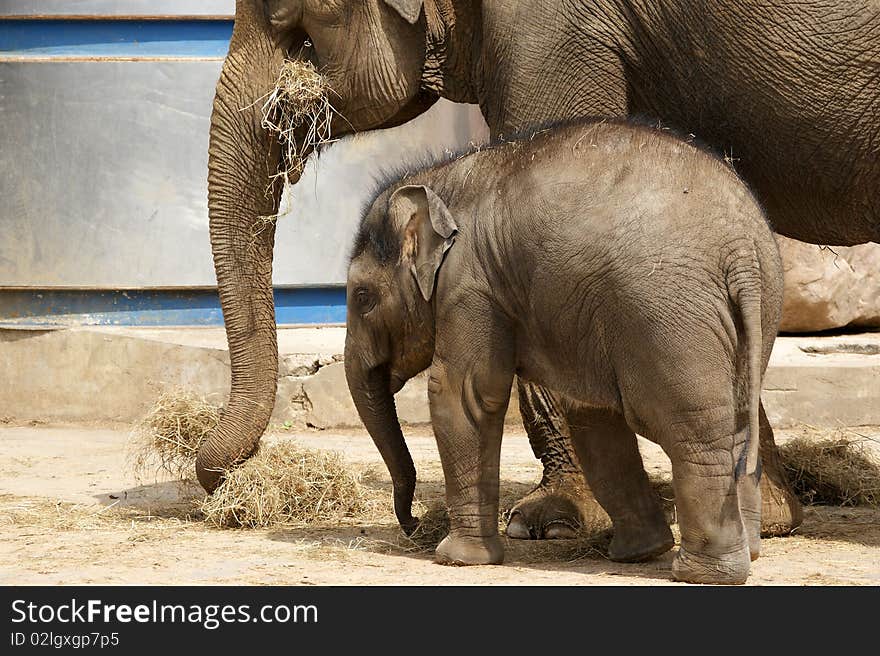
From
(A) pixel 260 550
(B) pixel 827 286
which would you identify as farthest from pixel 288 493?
(B) pixel 827 286

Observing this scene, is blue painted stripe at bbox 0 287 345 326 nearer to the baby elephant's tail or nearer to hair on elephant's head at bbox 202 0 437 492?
hair on elephant's head at bbox 202 0 437 492

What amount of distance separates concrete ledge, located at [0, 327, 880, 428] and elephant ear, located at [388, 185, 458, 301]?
373 cm

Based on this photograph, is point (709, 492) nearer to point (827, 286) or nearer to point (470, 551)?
point (470, 551)

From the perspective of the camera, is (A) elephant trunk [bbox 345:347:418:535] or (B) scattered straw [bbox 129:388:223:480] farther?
(B) scattered straw [bbox 129:388:223:480]

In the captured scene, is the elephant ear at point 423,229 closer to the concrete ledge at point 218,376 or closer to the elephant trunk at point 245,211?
the elephant trunk at point 245,211

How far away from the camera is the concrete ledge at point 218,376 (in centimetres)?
862

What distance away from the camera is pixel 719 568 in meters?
4.62

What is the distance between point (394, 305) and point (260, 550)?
1000mm

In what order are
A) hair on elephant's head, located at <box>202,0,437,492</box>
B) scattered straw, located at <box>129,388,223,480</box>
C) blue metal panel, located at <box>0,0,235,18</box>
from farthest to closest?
blue metal panel, located at <box>0,0,235,18</box>
scattered straw, located at <box>129,388,223,480</box>
hair on elephant's head, located at <box>202,0,437,492</box>

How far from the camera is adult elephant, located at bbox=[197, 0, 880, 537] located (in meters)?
5.29

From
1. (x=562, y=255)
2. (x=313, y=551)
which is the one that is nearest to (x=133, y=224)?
(x=313, y=551)

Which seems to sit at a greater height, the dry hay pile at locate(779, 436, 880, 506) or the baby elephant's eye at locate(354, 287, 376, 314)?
the baby elephant's eye at locate(354, 287, 376, 314)

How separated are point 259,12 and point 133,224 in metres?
3.52

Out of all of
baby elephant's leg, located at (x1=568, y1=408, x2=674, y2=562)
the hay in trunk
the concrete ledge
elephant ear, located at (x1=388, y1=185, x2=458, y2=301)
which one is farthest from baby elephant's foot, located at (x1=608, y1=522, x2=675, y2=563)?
the concrete ledge
